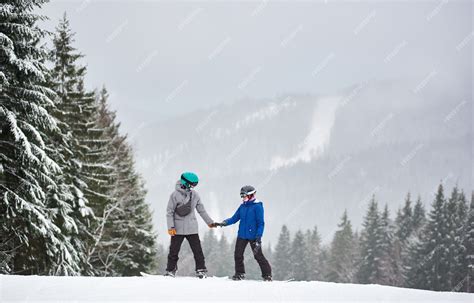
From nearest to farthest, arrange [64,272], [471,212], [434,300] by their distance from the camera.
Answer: [434,300] < [64,272] < [471,212]

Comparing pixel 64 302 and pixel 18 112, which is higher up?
pixel 18 112

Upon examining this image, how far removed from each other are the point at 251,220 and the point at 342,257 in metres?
63.6

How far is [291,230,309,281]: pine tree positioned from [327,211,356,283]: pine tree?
314 inches

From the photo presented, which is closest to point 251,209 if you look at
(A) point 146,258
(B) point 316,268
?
(A) point 146,258

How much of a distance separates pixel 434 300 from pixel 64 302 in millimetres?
5705

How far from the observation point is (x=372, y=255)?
181 feet

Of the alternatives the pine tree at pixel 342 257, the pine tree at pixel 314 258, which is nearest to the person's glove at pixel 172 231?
the pine tree at pixel 342 257

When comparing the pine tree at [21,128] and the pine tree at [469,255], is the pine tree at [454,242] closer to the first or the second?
the pine tree at [469,255]

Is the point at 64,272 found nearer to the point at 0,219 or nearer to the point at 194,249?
the point at 0,219

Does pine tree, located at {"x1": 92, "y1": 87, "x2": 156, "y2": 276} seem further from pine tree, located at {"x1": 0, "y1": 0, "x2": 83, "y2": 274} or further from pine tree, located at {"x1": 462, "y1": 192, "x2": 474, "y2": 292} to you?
pine tree, located at {"x1": 462, "y1": 192, "x2": 474, "y2": 292}

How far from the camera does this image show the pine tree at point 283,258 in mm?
81812

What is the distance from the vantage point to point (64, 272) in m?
14.6

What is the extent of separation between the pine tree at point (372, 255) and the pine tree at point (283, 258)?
2546 centimetres

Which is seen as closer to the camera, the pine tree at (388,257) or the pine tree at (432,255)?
the pine tree at (432,255)
